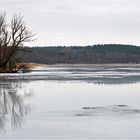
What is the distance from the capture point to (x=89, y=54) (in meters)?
148

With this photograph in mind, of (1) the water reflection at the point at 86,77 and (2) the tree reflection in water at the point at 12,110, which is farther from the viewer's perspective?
(1) the water reflection at the point at 86,77

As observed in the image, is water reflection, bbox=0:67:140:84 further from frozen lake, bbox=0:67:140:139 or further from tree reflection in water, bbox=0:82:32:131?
tree reflection in water, bbox=0:82:32:131

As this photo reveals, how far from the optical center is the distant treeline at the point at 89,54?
131 metres

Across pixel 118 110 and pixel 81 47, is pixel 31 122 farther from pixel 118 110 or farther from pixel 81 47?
pixel 81 47

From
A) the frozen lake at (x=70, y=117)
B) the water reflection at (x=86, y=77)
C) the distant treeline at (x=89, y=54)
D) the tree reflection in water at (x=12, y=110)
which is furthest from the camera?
the distant treeline at (x=89, y=54)

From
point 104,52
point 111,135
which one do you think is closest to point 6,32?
point 111,135

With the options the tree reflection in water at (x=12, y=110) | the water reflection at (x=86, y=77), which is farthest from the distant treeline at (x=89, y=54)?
the tree reflection in water at (x=12, y=110)

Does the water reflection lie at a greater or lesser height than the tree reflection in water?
greater

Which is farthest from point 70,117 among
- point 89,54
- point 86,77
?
point 89,54

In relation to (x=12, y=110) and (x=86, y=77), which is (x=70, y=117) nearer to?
(x=12, y=110)

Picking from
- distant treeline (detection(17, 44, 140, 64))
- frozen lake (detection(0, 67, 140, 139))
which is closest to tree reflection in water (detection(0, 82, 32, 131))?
frozen lake (detection(0, 67, 140, 139))

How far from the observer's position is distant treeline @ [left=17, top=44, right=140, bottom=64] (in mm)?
131137

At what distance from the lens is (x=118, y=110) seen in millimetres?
11742

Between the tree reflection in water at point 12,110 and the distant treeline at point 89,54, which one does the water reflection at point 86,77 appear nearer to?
the tree reflection in water at point 12,110
